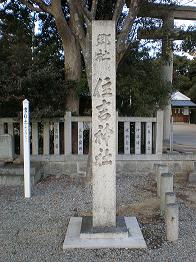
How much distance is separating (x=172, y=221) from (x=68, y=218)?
5.37 feet

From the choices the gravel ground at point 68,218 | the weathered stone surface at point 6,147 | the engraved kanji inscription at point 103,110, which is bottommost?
the gravel ground at point 68,218

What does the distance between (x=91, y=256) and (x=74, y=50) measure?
6.00 metres

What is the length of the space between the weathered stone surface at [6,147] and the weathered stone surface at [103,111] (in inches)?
160

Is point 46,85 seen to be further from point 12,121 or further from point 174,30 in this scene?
point 174,30

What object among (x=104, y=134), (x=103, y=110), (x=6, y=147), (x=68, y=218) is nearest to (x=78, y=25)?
(x=6, y=147)

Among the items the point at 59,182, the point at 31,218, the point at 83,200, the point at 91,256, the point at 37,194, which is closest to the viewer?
the point at 91,256

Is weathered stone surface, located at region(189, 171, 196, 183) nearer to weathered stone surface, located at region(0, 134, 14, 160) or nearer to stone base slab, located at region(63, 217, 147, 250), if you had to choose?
stone base slab, located at region(63, 217, 147, 250)

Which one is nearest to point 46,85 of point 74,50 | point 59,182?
point 74,50

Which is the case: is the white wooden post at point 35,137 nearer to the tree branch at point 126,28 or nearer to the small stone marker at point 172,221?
the tree branch at point 126,28

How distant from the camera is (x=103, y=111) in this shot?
→ 4.16 metres

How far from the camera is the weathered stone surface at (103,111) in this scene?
4145 mm

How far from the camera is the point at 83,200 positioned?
609 cm

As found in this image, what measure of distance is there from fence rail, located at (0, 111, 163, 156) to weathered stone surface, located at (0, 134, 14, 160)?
26cm

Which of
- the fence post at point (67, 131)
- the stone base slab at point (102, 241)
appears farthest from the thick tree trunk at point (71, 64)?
the stone base slab at point (102, 241)
